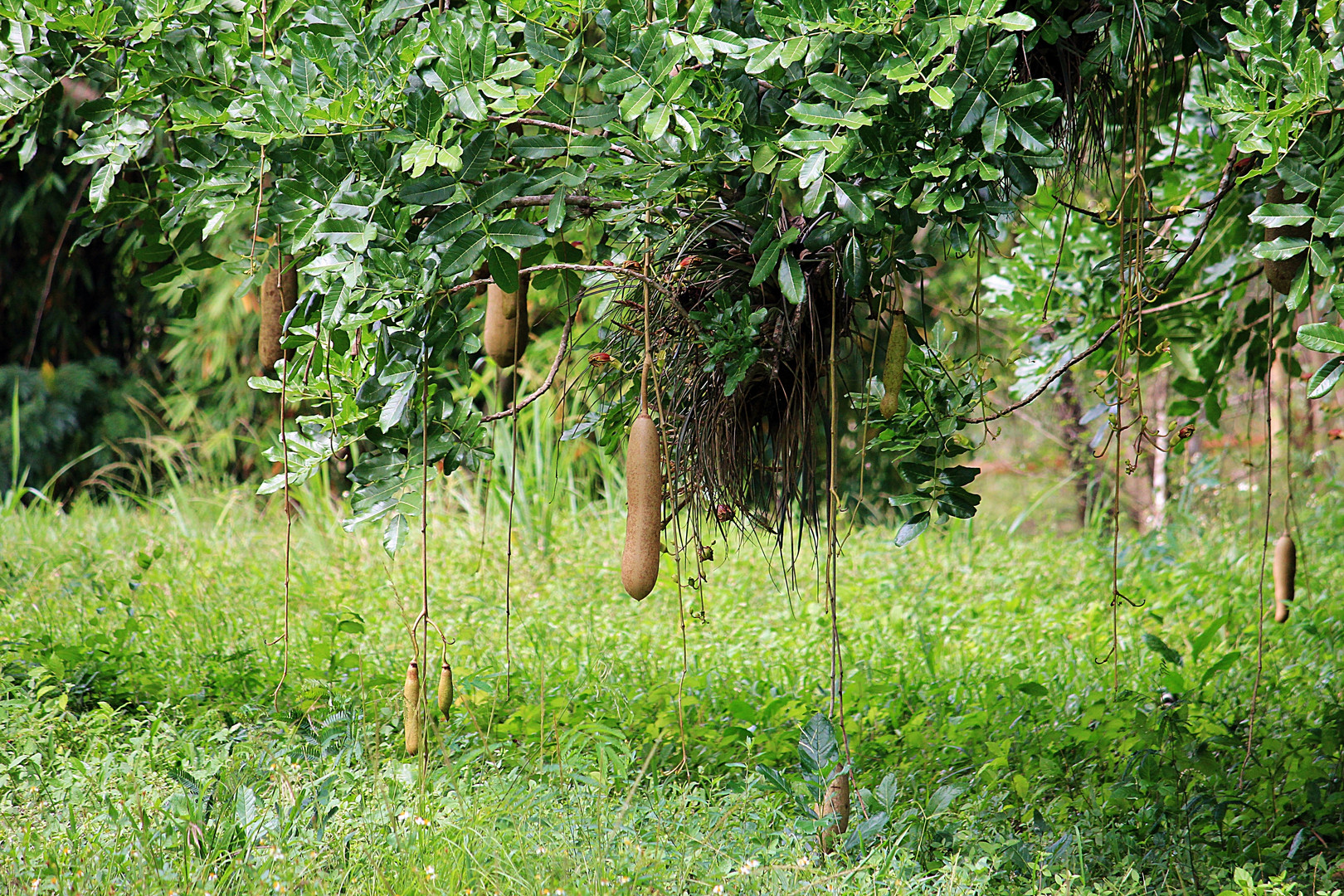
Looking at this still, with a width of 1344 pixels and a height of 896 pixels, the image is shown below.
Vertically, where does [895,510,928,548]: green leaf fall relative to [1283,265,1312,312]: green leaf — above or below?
below

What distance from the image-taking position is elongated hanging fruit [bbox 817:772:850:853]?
6.94 ft

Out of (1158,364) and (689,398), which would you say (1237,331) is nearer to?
(1158,364)

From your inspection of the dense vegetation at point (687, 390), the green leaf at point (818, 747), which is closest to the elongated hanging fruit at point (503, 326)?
the dense vegetation at point (687, 390)

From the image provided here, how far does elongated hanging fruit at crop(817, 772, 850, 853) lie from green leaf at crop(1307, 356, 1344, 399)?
3.68 feet

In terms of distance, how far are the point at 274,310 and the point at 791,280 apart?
0.82 metres

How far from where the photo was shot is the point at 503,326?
5.49ft

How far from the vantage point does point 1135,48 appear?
1618 mm

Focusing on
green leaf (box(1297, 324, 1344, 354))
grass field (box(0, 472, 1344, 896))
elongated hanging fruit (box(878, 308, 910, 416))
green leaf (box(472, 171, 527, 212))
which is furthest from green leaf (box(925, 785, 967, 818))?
green leaf (box(472, 171, 527, 212))

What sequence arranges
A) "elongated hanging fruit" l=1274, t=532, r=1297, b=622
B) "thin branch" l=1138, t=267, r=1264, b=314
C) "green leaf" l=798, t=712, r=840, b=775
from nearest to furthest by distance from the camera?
"thin branch" l=1138, t=267, r=1264, b=314
"green leaf" l=798, t=712, r=840, b=775
"elongated hanging fruit" l=1274, t=532, r=1297, b=622

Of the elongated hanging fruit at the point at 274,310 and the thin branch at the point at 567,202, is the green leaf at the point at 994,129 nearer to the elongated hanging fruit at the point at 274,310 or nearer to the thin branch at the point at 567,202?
the thin branch at the point at 567,202

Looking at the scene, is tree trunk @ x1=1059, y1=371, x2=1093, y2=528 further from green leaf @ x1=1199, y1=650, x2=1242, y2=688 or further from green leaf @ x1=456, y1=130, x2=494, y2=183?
green leaf @ x1=456, y1=130, x2=494, y2=183

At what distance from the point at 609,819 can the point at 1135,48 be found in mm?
1713

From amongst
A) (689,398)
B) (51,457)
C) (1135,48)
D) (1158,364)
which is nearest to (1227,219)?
(1158,364)

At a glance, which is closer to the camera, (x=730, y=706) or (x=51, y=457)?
(x=730, y=706)
